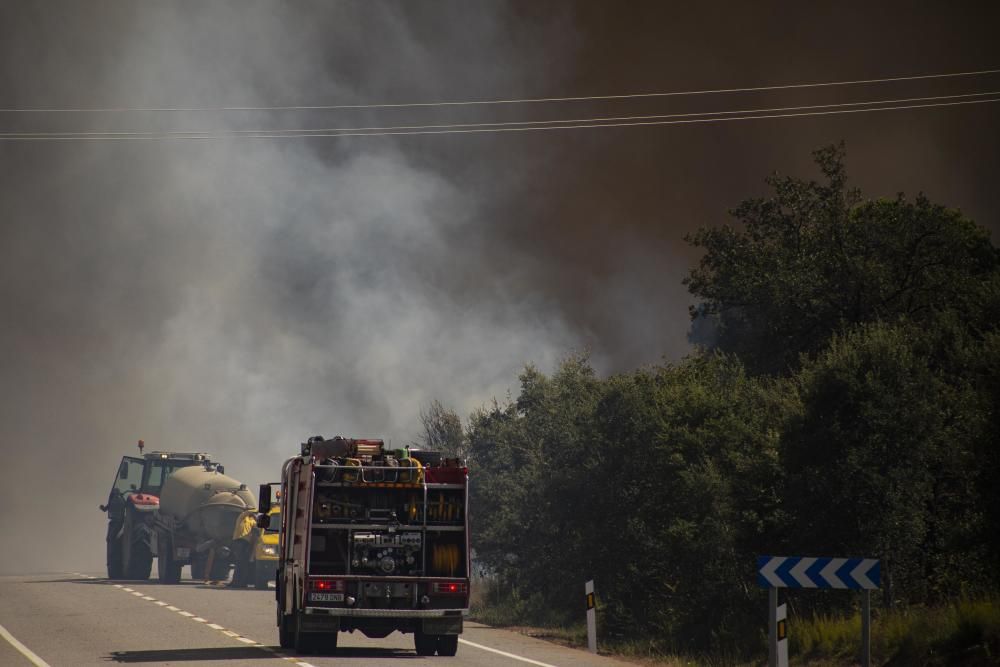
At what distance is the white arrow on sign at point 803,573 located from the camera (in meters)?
17.0

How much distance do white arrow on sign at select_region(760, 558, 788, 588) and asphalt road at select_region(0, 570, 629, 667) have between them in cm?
579

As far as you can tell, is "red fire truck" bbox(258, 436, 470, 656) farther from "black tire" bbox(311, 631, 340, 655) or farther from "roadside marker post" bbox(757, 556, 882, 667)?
"roadside marker post" bbox(757, 556, 882, 667)

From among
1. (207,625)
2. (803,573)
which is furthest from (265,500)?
(803,573)

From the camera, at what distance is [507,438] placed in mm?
43938

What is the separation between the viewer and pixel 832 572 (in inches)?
661

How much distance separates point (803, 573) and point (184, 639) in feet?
40.4

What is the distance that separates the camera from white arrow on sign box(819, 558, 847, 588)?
658 inches

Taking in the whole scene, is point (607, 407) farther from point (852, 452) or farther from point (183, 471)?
point (183, 471)

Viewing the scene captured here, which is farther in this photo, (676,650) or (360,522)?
(676,650)

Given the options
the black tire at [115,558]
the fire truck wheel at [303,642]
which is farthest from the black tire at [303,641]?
the black tire at [115,558]

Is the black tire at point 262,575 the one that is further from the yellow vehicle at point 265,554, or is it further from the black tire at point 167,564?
the black tire at point 167,564

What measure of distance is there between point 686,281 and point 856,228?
920cm

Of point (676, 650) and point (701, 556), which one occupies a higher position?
point (701, 556)

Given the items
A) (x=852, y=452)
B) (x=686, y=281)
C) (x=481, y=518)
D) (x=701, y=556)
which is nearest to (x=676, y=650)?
(x=701, y=556)
